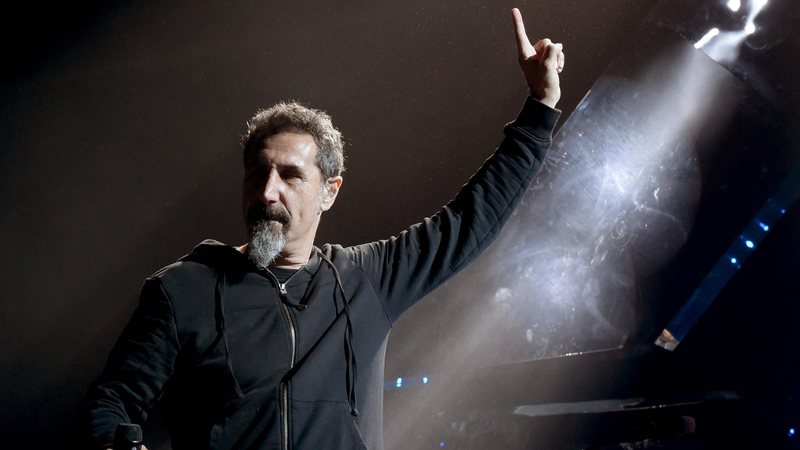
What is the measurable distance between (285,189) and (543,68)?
31.4 inches

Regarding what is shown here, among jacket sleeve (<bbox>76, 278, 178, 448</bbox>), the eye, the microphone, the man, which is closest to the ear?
the man

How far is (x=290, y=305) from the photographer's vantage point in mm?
1424

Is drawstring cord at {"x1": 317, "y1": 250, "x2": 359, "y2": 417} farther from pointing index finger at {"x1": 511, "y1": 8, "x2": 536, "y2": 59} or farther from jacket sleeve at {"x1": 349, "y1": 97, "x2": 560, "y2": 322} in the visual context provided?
pointing index finger at {"x1": 511, "y1": 8, "x2": 536, "y2": 59}

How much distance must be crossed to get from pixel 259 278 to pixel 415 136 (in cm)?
239

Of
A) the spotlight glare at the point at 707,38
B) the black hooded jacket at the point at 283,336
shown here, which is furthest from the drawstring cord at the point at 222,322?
the spotlight glare at the point at 707,38

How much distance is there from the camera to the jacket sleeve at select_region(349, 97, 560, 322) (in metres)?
1.60

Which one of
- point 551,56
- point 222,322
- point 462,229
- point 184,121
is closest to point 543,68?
point 551,56

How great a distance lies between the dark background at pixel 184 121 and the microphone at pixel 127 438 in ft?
8.71

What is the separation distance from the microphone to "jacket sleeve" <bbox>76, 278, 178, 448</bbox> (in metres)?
0.10

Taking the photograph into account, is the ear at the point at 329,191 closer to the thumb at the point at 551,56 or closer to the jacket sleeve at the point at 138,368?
the jacket sleeve at the point at 138,368

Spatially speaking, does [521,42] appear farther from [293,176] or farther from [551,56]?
[293,176]

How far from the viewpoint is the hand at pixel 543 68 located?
1.64 meters

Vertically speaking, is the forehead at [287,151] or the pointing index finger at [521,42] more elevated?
the pointing index finger at [521,42]

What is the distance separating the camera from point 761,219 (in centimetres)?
244
